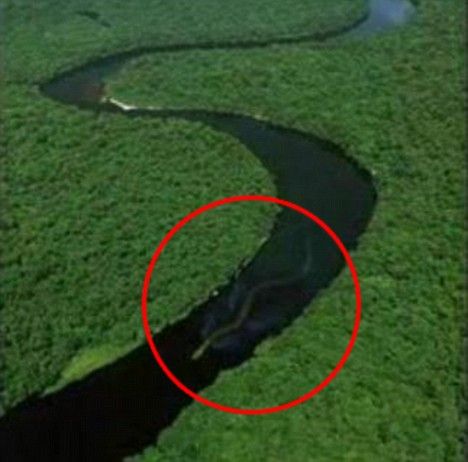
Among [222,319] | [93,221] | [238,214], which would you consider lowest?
[222,319]

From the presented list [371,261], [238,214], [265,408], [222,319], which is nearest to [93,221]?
[238,214]

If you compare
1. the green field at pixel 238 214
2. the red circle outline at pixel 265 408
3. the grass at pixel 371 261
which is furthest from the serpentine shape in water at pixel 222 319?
the grass at pixel 371 261

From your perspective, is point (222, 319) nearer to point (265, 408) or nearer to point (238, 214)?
point (265, 408)

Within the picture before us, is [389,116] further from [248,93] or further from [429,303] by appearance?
[429,303]

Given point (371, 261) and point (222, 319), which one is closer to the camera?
point (222, 319)

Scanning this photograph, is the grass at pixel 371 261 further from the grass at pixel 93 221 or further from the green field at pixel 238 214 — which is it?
the grass at pixel 93 221

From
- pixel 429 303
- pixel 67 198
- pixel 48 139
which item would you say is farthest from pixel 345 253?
pixel 48 139

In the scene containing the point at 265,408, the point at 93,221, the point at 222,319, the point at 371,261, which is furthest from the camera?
the point at 93,221
